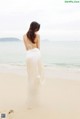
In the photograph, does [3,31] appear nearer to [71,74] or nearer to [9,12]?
[9,12]

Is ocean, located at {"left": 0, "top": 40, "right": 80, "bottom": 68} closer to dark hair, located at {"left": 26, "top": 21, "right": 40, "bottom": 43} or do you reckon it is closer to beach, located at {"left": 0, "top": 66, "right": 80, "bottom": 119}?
beach, located at {"left": 0, "top": 66, "right": 80, "bottom": 119}

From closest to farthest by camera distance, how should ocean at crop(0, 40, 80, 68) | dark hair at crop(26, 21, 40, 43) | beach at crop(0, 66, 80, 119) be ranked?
beach at crop(0, 66, 80, 119) → dark hair at crop(26, 21, 40, 43) → ocean at crop(0, 40, 80, 68)

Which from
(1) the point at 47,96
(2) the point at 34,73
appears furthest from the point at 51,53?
(2) the point at 34,73

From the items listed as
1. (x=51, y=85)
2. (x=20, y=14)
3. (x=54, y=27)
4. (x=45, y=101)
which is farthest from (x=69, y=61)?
(x=45, y=101)

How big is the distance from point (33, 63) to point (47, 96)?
2.13ft

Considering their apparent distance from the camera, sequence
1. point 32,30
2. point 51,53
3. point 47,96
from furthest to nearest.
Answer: point 51,53
point 47,96
point 32,30

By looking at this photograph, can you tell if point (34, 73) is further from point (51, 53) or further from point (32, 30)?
point (51, 53)

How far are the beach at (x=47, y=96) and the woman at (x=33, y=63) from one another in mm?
112

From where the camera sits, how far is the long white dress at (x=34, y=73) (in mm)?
3674

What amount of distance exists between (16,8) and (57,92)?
2345 millimetres

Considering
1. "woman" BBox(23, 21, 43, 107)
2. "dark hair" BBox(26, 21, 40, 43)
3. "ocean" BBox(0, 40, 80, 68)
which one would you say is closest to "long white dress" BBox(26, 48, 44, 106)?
"woman" BBox(23, 21, 43, 107)

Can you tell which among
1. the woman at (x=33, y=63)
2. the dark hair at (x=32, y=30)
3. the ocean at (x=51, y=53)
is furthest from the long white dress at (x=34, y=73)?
the ocean at (x=51, y=53)

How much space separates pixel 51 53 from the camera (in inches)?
302

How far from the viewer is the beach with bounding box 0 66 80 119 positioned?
350 centimetres
